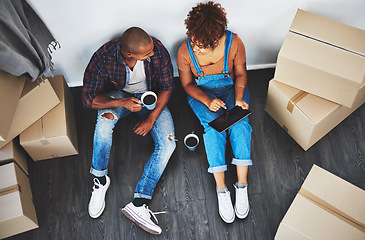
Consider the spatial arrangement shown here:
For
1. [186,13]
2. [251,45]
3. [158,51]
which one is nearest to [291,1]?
[251,45]

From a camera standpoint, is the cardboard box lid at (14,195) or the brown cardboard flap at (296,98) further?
the brown cardboard flap at (296,98)

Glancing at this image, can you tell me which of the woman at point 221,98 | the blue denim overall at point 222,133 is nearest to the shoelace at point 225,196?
the woman at point 221,98

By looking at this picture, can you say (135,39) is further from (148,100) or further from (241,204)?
(241,204)

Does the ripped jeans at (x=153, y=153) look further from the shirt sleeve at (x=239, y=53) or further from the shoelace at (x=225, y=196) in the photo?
the shirt sleeve at (x=239, y=53)

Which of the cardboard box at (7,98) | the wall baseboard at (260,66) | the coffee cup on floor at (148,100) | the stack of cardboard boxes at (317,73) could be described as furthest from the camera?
the wall baseboard at (260,66)

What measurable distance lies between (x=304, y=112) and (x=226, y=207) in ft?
2.26

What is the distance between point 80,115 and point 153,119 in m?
0.62

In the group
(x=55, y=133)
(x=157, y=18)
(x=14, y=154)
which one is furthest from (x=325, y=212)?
(x=14, y=154)

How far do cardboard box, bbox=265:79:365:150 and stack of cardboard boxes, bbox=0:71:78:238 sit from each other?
1249 mm

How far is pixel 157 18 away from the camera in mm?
1946

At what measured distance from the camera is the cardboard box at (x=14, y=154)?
6.54 ft

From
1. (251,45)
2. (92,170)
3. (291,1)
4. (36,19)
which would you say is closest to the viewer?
(36,19)

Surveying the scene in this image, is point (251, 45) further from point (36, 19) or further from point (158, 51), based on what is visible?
point (36, 19)

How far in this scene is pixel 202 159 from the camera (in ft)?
7.25
